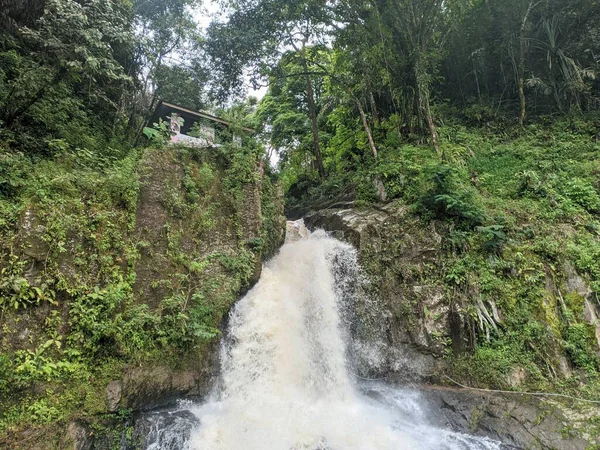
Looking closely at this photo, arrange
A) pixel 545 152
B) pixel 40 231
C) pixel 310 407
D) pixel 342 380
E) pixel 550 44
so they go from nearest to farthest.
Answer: pixel 40 231 < pixel 310 407 < pixel 342 380 < pixel 545 152 < pixel 550 44

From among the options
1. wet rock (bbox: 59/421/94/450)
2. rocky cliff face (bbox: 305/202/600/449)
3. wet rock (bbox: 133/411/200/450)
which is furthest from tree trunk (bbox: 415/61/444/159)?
wet rock (bbox: 59/421/94/450)

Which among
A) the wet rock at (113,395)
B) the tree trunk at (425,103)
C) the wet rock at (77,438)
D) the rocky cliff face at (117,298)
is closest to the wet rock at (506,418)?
the rocky cliff face at (117,298)

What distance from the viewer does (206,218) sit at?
8320mm

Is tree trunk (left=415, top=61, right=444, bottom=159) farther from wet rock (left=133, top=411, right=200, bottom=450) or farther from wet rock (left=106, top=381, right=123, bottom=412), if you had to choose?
wet rock (left=106, top=381, right=123, bottom=412)

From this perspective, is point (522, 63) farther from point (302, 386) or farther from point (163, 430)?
point (163, 430)

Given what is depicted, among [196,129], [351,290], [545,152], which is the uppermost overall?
[196,129]

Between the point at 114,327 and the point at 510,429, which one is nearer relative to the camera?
the point at 114,327

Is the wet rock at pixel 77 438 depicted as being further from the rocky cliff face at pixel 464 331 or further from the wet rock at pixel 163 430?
the rocky cliff face at pixel 464 331

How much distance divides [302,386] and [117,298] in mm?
4343

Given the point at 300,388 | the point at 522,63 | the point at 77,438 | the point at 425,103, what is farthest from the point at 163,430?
the point at 522,63

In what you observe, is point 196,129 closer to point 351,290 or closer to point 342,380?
point 351,290

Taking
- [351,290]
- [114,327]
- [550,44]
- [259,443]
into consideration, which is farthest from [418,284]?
[550,44]

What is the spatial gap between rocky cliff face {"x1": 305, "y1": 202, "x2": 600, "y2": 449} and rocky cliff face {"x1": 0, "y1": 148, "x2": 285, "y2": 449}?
3748 mm

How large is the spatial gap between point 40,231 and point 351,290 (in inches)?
288
